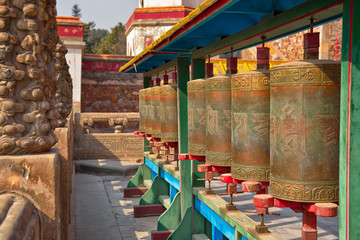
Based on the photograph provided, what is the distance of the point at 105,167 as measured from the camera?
11.1 m

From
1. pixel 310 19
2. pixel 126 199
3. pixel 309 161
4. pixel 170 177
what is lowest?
pixel 126 199

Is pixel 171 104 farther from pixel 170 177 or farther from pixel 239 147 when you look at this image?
pixel 239 147

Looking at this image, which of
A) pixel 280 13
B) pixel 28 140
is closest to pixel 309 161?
pixel 280 13

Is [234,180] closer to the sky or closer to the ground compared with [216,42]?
closer to the ground

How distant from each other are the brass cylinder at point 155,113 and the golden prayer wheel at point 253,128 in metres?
3.32

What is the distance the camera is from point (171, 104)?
5758mm

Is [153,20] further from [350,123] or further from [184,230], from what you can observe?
[350,123]

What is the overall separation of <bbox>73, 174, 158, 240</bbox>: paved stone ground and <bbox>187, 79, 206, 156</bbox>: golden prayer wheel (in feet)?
8.94

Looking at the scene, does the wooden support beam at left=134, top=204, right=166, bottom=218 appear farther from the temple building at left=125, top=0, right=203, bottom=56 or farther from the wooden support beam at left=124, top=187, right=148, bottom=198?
the temple building at left=125, top=0, right=203, bottom=56

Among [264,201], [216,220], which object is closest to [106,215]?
[216,220]

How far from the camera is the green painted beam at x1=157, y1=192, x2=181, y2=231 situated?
5715mm

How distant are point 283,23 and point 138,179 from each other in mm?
6421

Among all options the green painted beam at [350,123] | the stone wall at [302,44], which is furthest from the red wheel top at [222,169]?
the stone wall at [302,44]

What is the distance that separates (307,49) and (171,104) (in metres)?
3.30
